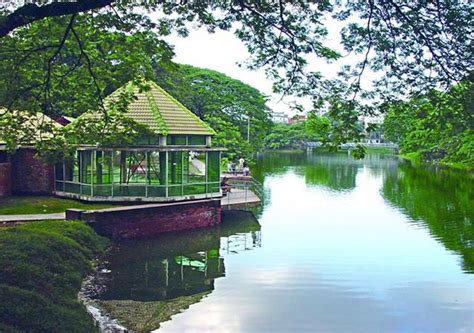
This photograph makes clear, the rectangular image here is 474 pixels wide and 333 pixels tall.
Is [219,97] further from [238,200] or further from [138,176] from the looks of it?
[138,176]

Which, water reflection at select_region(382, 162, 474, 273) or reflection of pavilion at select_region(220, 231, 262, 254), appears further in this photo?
water reflection at select_region(382, 162, 474, 273)

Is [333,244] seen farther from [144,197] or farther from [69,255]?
[69,255]

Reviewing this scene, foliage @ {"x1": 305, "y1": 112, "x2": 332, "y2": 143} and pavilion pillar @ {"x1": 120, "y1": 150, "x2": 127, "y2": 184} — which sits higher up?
foliage @ {"x1": 305, "y1": 112, "x2": 332, "y2": 143}

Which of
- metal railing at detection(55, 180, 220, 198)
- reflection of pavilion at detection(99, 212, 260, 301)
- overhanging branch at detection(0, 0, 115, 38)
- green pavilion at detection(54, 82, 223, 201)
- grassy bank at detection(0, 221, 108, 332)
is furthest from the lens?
green pavilion at detection(54, 82, 223, 201)

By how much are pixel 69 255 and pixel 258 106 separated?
126 feet

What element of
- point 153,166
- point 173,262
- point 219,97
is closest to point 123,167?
point 153,166

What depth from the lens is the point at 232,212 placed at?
22.1m

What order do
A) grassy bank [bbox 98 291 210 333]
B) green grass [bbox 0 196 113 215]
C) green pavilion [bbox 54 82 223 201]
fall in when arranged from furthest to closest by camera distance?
1. green pavilion [bbox 54 82 223 201]
2. green grass [bbox 0 196 113 215]
3. grassy bank [bbox 98 291 210 333]

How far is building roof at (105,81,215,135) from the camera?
62.6 ft

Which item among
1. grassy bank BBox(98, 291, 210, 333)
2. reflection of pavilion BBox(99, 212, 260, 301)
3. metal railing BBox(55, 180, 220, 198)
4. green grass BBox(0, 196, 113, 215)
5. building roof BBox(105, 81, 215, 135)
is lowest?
grassy bank BBox(98, 291, 210, 333)

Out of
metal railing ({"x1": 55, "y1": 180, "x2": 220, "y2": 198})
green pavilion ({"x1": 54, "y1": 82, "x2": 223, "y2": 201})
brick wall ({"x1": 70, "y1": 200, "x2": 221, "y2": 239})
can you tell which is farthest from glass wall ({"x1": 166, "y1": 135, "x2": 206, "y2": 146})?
brick wall ({"x1": 70, "y1": 200, "x2": 221, "y2": 239})

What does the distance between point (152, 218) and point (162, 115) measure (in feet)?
13.2

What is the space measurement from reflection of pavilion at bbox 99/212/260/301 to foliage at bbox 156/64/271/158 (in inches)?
886

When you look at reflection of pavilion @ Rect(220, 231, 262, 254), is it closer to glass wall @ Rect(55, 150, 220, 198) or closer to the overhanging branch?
glass wall @ Rect(55, 150, 220, 198)
